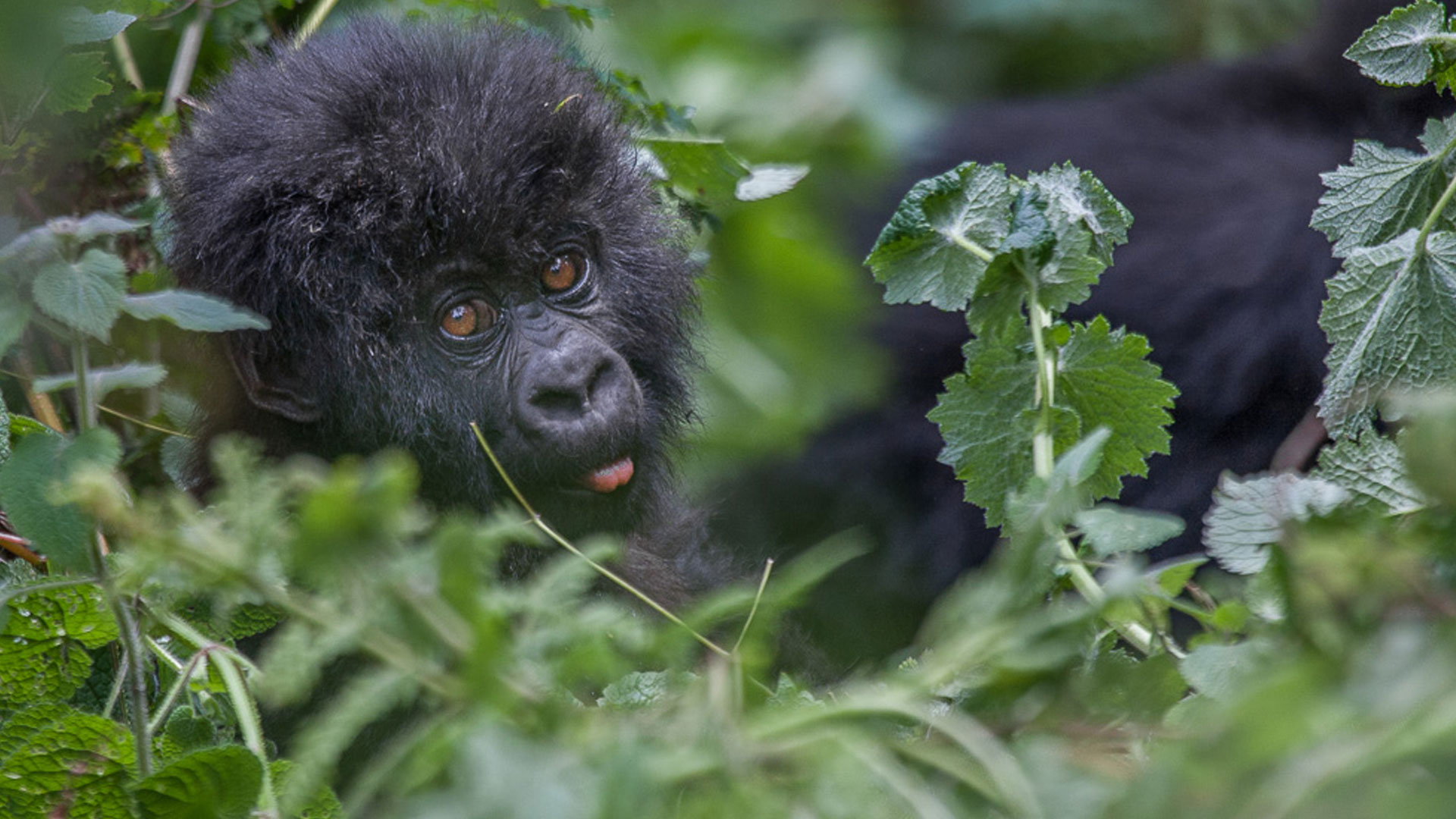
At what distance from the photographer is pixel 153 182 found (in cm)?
234

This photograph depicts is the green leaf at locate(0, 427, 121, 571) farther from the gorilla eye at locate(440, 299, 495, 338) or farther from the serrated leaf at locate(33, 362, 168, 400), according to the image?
the gorilla eye at locate(440, 299, 495, 338)

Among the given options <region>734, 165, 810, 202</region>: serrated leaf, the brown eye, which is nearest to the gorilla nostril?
the brown eye

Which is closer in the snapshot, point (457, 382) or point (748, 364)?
point (457, 382)

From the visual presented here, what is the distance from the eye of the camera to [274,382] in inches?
80.8

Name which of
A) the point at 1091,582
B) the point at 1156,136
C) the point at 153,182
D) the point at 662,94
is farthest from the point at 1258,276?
the point at 662,94

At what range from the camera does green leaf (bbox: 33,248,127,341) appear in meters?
1.33

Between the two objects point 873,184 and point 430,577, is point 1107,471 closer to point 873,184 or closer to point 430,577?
point 430,577

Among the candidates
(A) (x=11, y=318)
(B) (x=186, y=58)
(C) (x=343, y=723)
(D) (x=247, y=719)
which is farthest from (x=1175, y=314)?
(C) (x=343, y=723)

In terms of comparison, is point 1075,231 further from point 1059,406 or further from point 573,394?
point 573,394

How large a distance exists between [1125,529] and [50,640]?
3.58 ft

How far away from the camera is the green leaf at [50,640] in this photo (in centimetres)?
145

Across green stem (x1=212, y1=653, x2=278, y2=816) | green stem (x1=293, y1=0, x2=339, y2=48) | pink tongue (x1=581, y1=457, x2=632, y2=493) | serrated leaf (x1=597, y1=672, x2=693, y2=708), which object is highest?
green stem (x1=293, y1=0, x2=339, y2=48)

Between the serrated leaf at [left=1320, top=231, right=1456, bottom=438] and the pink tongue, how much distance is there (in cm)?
102

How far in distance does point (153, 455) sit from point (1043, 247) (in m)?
1.52
